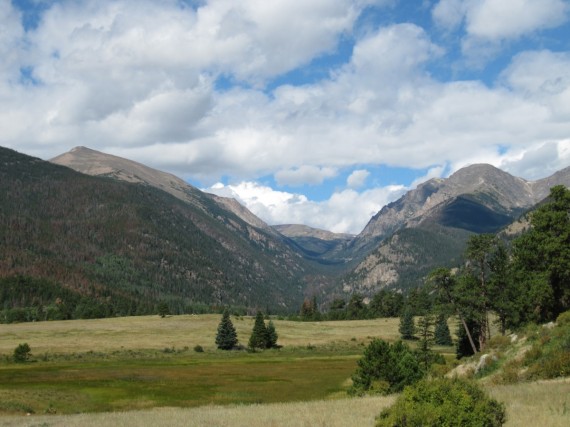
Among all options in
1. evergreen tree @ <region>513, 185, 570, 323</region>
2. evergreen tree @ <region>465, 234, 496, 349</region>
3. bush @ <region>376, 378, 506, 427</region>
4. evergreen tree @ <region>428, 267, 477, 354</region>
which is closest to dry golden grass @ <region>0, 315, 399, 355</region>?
evergreen tree @ <region>428, 267, 477, 354</region>

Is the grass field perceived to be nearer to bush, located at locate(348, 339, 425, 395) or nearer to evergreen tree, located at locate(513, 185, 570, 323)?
bush, located at locate(348, 339, 425, 395)

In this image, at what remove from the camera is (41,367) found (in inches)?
3145

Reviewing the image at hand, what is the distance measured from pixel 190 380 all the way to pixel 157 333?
69475 mm

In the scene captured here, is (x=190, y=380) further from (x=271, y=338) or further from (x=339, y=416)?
(x=271, y=338)

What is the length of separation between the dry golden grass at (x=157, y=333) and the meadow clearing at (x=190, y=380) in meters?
0.28

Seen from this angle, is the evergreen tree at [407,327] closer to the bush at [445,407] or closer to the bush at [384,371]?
the bush at [384,371]

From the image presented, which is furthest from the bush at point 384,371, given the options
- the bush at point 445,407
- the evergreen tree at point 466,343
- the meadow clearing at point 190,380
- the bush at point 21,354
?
the bush at point 21,354

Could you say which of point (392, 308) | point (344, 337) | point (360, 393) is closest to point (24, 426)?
point (360, 393)

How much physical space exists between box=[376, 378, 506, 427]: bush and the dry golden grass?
97342mm

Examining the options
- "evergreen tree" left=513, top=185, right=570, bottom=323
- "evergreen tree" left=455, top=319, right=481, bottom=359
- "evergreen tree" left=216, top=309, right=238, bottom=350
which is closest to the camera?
"evergreen tree" left=513, top=185, right=570, bottom=323

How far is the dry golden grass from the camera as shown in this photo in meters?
110

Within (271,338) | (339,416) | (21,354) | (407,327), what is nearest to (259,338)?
(271,338)

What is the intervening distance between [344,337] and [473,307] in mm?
75810

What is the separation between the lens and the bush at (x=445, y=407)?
586 inches
